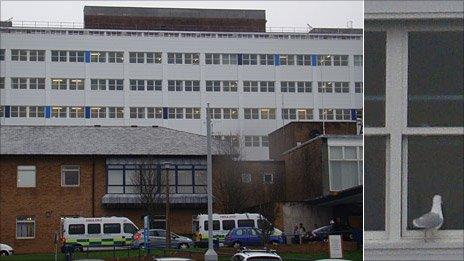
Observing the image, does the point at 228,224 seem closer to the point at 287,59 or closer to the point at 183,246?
the point at 183,246

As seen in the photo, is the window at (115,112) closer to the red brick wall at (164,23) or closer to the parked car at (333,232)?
the red brick wall at (164,23)

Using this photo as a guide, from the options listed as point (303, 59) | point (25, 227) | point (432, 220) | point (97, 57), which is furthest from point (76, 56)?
point (432, 220)

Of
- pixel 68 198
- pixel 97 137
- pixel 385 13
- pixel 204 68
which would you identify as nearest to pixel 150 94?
pixel 204 68

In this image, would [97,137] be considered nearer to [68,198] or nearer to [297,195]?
[68,198]

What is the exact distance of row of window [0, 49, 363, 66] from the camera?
1667 centimetres

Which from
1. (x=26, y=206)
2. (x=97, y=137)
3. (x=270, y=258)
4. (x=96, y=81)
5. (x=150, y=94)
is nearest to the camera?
(x=270, y=258)

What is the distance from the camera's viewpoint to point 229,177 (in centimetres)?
1360

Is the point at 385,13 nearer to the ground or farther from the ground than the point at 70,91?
nearer to the ground

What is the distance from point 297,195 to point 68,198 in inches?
142

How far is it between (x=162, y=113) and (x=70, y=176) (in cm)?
641

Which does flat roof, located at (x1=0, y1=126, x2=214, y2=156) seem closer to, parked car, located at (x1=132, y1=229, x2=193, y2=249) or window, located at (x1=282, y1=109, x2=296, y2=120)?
parked car, located at (x1=132, y1=229, x2=193, y2=249)

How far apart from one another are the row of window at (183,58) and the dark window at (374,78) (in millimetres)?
12097

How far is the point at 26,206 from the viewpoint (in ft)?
40.7

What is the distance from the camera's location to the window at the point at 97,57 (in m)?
18.0
